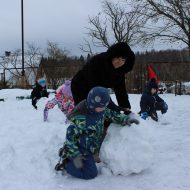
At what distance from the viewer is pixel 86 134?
3.80 m

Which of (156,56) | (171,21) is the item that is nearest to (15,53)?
(156,56)

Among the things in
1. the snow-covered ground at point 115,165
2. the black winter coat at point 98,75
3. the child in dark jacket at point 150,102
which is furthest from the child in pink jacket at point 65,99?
the black winter coat at point 98,75

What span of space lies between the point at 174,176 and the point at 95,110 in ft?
3.35

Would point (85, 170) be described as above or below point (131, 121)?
below

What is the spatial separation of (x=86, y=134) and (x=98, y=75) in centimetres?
69

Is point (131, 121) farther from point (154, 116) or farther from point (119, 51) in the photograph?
point (154, 116)

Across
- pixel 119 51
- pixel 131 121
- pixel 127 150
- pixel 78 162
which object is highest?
pixel 119 51

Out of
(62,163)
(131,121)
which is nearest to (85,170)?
(62,163)

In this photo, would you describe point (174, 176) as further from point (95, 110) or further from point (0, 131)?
point (0, 131)

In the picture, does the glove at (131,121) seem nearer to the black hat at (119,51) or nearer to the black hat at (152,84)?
the black hat at (119,51)

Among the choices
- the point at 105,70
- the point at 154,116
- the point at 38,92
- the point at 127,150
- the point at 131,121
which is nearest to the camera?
the point at 127,150

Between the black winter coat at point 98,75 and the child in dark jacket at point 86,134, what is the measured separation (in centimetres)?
30

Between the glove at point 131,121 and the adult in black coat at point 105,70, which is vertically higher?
the adult in black coat at point 105,70

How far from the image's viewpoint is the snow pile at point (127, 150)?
3689 mm
